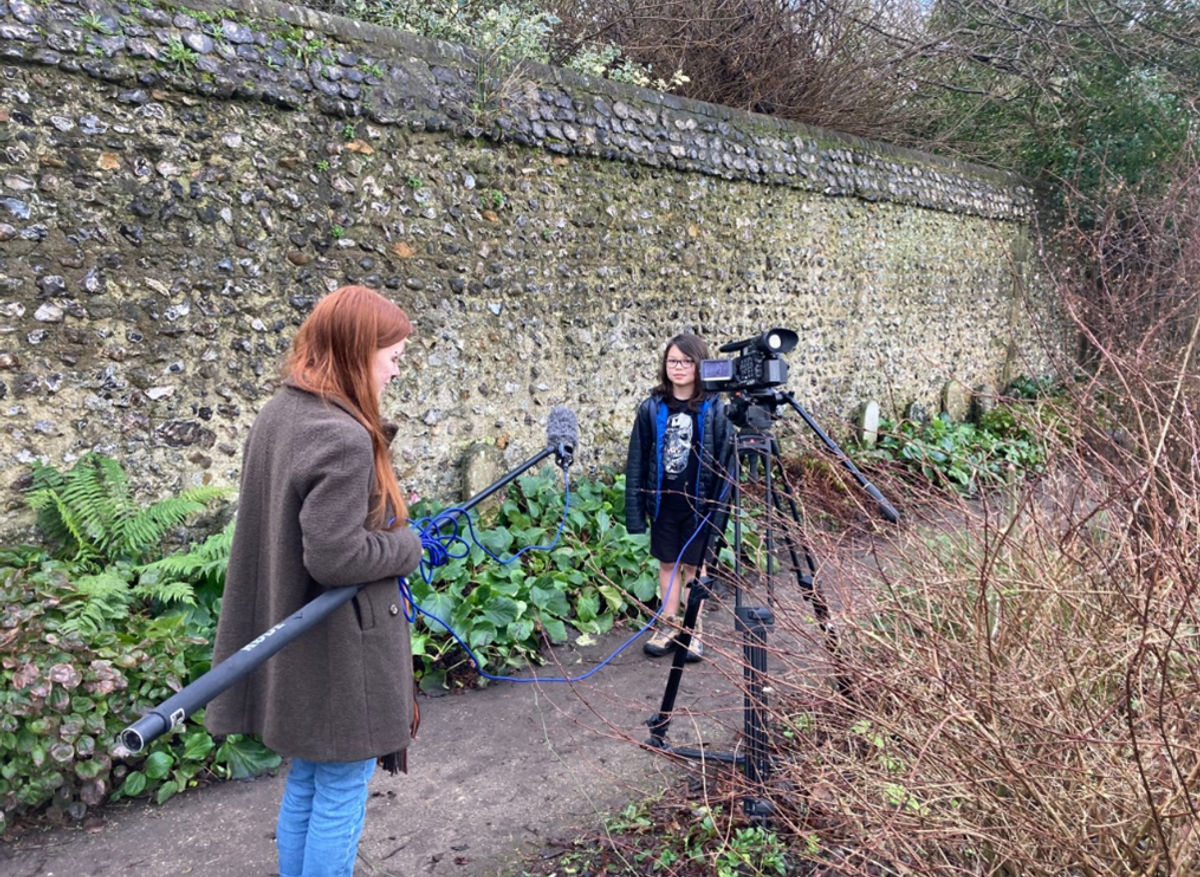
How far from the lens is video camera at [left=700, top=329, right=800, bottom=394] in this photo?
3.43m

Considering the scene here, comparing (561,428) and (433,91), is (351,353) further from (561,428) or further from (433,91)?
(433,91)

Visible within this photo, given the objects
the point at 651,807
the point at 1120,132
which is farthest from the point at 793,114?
the point at 651,807

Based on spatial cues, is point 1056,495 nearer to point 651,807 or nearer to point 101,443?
point 651,807

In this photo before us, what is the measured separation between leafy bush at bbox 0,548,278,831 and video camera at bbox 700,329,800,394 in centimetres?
245

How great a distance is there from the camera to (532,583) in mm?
5141

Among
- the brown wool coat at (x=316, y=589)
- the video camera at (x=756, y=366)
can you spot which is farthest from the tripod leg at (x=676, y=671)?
the brown wool coat at (x=316, y=589)

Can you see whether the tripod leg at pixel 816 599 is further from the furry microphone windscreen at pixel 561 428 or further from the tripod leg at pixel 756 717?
the furry microphone windscreen at pixel 561 428

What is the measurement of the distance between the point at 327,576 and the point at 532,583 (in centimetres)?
302

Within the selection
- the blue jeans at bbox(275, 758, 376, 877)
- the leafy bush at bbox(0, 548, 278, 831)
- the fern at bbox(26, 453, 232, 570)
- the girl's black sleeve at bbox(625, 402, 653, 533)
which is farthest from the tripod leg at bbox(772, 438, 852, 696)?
the fern at bbox(26, 453, 232, 570)

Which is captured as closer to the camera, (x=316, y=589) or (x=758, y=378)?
(x=316, y=589)

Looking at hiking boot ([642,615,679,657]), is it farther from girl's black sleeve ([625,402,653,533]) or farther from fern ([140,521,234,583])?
fern ([140,521,234,583])

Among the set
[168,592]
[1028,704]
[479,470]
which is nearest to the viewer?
[1028,704]

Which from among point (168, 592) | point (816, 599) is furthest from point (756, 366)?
point (168, 592)

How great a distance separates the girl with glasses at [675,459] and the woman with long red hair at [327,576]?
2379mm
